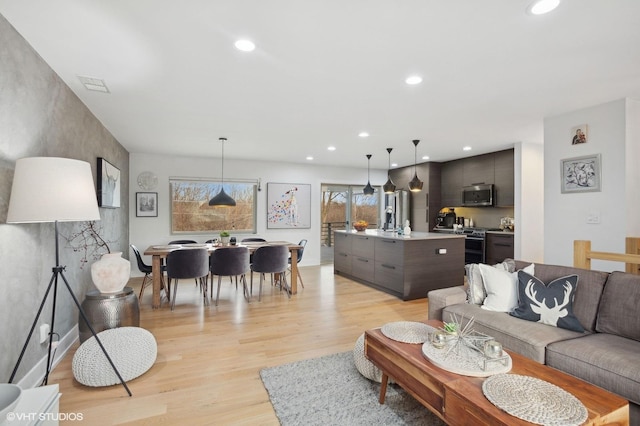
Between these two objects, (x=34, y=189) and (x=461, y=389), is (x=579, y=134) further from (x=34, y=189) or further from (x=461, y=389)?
(x=34, y=189)

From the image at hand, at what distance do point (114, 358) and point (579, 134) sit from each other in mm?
5104

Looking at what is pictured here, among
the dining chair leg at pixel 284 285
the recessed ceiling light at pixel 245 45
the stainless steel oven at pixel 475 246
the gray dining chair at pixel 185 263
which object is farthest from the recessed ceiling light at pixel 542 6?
the stainless steel oven at pixel 475 246

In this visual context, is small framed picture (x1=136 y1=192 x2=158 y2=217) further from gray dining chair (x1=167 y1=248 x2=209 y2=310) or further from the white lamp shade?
the white lamp shade

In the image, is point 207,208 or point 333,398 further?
point 207,208

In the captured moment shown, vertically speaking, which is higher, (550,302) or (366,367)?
(550,302)

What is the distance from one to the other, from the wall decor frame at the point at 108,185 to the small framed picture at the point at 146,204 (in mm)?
1324

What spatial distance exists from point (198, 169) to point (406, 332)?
5890 mm

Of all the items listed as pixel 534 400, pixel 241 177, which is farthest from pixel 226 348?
pixel 241 177

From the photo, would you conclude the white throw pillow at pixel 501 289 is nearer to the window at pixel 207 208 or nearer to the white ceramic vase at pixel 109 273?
the white ceramic vase at pixel 109 273

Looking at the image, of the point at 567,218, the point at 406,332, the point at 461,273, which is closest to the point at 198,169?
the point at 461,273

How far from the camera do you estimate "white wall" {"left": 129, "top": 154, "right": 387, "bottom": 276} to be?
647 cm

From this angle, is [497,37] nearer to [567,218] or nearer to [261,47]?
[261,47]

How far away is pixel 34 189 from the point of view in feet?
6.40

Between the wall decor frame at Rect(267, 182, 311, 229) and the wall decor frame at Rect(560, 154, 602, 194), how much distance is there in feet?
16.6
